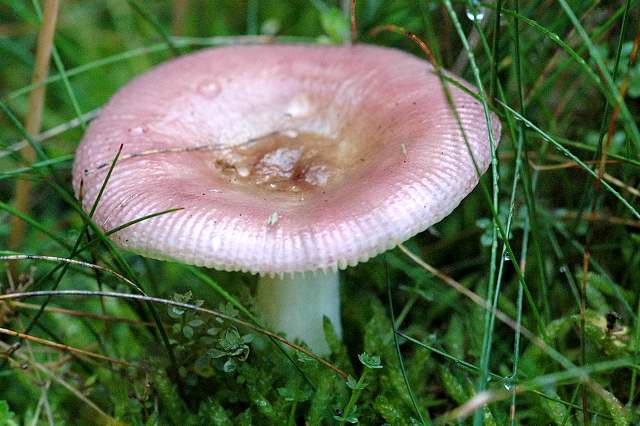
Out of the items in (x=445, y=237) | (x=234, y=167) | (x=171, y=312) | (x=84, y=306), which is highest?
(x=234, y=167)

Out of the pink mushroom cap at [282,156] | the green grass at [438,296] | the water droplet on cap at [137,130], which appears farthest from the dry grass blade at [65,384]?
the water droplet on cap at [137,130]

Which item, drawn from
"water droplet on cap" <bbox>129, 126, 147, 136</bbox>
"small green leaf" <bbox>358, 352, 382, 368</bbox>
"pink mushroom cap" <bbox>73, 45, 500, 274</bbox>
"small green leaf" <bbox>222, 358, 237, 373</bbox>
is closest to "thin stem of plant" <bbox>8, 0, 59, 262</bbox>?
"pink mushroom cap" <bbox>73, 45, 500, 274</bbox>

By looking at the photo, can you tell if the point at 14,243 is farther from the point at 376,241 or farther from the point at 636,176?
the point at 636,176

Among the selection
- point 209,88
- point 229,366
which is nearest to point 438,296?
point 229,366

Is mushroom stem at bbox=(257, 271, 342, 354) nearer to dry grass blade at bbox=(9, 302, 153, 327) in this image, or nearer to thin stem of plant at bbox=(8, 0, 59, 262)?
dry grass blade at bbox=(9, 302, 153, 327)

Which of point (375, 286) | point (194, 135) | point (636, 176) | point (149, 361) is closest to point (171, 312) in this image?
point (149, 361)

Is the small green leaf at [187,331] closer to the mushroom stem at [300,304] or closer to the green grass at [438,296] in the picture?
the green grass at [438,296]
